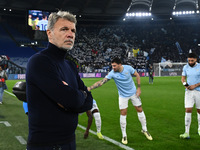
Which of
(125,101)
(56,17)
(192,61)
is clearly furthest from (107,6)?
(56,17)

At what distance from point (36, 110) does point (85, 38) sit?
192 ft

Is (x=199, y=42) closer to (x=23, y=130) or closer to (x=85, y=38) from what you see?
(x=85, y=38)

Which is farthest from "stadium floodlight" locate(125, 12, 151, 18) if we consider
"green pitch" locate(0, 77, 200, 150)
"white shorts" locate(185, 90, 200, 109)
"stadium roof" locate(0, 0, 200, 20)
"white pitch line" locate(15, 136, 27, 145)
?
"white pitch line" locate(15, 136, 27, 145)

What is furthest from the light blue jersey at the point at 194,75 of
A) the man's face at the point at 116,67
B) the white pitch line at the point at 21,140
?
the white pitch line at the point at 21,140

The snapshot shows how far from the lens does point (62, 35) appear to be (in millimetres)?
2408

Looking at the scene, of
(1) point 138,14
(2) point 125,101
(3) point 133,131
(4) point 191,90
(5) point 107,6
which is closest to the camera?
(2) point 125,101

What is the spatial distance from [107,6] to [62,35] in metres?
56.4

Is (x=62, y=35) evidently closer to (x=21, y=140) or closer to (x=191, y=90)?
(x=21, y=140)

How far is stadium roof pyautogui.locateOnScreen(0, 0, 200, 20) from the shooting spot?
5159 centimetres

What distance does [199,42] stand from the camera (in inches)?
2393

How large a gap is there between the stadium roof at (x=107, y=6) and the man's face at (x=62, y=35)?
5022 cm

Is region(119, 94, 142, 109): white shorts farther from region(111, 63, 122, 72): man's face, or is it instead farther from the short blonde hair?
the short blonde hair

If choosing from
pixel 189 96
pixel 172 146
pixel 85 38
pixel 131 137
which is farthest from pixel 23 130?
pixel 85 38

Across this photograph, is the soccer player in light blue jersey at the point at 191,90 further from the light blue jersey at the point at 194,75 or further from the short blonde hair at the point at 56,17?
the short blonde hair at the point at 56,17
